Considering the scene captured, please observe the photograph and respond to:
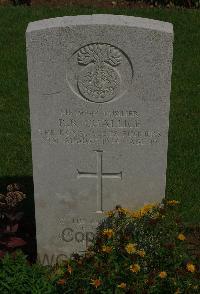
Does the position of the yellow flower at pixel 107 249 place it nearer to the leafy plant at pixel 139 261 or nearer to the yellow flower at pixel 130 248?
the leafy plant at pixel 139 261

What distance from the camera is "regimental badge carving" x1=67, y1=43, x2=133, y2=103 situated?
4527 millimetres

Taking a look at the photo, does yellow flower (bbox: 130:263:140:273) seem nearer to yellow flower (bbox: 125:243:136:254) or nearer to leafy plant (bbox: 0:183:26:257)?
yellow flower (bbox: 125:243:136:254)

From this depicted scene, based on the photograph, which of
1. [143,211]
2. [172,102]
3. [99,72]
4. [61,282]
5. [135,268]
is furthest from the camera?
[172,102]

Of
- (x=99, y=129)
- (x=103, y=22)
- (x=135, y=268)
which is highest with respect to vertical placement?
(x=103, y=22)

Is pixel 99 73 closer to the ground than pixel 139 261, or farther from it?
farther from it

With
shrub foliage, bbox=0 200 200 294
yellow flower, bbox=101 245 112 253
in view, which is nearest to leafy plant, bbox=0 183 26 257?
shrub foliage, bbox=0 200 200 294

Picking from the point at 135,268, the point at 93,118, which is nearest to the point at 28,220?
the point at 93,118

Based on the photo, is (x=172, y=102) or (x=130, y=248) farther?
(x=172, y=102)

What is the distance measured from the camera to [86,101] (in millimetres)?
4723

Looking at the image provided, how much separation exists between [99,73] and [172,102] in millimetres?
3901

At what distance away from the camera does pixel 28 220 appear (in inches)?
233

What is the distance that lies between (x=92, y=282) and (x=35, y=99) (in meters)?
1.43

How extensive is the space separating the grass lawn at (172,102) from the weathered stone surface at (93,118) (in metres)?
1.01

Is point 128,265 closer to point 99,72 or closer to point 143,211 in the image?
point 143,211
